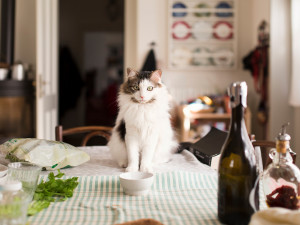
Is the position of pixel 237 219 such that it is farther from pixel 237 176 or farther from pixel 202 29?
pixel 202 29

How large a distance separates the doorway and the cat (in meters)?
4.68

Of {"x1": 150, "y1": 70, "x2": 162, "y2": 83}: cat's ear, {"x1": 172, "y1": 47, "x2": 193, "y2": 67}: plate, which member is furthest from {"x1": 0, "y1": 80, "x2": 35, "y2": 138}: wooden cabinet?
{"x1": 150, "y1": 70, "x2": 162, "y2": 83}: cat's ear

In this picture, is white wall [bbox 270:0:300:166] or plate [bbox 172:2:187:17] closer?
white wall [bbox 270:0:300:166]

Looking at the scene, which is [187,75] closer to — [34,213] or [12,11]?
[12,11]

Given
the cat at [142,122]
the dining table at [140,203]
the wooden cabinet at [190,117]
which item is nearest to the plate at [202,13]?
the wooden cabinet at [190,117]

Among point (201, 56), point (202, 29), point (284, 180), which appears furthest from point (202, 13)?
point (284, 180)

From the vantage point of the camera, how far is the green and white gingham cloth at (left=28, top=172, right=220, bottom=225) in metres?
0.97

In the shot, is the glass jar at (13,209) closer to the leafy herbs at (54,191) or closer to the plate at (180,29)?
the leafy herbs at (54,191)

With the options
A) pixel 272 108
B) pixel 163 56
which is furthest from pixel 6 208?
pixel 163 56

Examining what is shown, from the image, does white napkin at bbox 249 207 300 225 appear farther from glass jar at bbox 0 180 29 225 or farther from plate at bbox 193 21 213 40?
plate at bbox 193 21 213 40

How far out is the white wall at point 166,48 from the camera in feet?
14.0

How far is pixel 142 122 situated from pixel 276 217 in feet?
3.23

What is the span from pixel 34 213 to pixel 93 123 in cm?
546

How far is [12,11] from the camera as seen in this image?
4.19 metres
